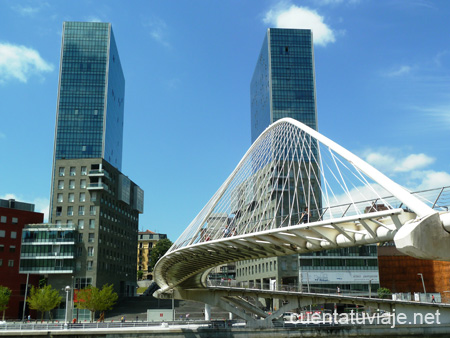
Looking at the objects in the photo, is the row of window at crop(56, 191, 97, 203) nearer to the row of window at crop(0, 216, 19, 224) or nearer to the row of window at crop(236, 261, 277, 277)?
the row of window at crop(0, 216, 19, 224)

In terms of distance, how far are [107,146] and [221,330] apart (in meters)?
106

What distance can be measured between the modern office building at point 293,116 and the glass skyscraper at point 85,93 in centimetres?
4919

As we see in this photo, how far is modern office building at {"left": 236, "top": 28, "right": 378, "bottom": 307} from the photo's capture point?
92250 millimetres

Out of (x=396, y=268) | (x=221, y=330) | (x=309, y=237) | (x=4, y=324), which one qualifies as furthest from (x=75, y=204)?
(x=309, y=237)

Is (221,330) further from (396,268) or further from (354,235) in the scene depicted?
(396,268)

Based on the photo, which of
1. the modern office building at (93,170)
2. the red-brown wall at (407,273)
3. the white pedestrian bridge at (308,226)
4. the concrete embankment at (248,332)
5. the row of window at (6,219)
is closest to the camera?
the white pedestrian bridge at (308,226)

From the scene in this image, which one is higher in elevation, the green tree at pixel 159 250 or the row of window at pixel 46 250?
the green tree at pixel 159 250

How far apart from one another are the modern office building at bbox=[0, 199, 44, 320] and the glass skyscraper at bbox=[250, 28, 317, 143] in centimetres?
7756

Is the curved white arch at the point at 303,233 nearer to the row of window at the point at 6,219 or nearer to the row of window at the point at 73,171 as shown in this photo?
the row of window at the point at 6,219

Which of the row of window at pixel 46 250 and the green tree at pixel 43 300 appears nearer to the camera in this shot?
the green tree at pixel 43 300

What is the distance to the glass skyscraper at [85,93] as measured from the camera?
148 metres

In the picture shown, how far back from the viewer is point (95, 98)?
490ft

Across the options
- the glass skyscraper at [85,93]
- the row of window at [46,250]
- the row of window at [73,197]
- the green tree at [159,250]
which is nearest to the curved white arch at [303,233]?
the row of window at [46,250]

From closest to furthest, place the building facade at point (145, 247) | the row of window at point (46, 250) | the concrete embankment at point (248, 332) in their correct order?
the concrete embankment at point (248, 332) → the row of window at point (46, 250) → the building facade at point (145, 247)
